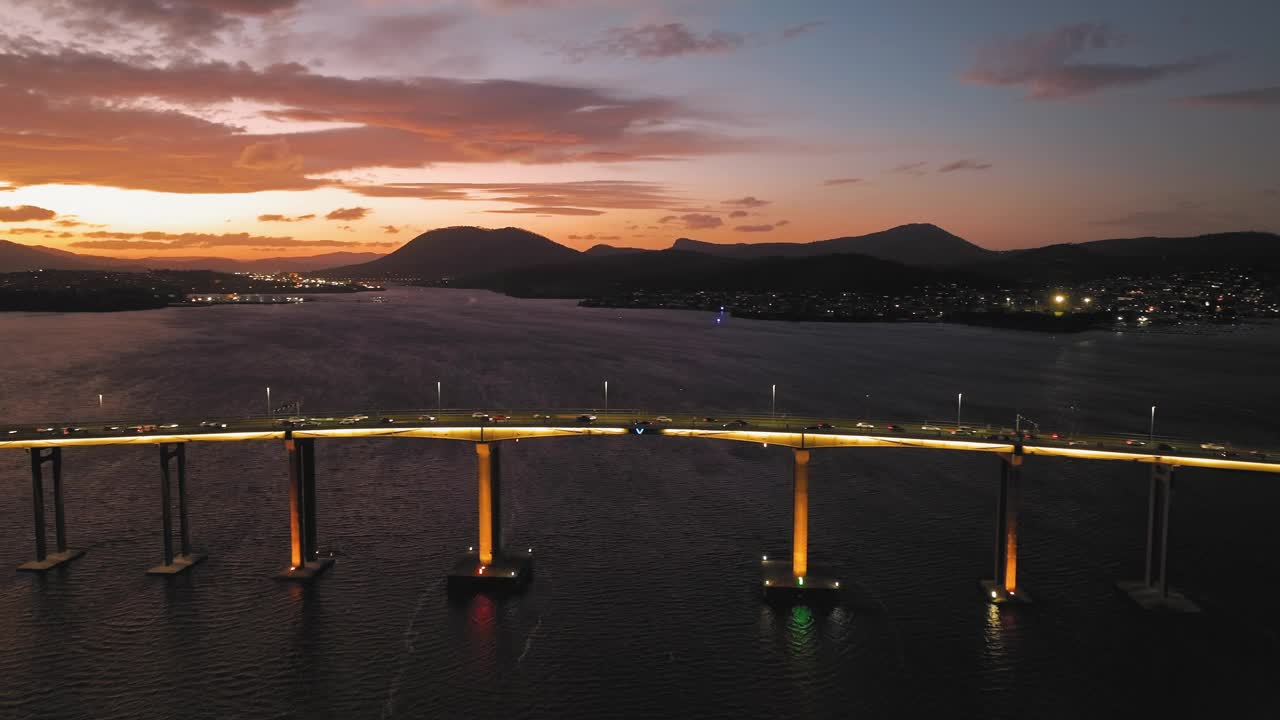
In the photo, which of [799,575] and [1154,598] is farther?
[799,575]

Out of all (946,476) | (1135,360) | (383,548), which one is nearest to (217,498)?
(383,548)

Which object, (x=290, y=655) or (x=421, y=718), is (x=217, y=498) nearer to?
(x=290, y=655)

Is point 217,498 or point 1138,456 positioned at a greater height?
point 1138,456

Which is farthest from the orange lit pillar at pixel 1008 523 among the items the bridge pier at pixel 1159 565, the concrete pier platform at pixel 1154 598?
the bridge pier at pixel 1159 565

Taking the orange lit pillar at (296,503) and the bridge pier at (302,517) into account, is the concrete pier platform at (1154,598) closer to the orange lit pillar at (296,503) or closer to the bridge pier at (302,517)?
the bridge pier at (302,517)

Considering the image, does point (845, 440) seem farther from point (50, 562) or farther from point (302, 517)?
point (50, 562)

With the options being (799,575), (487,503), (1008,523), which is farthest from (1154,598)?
(487,503)
